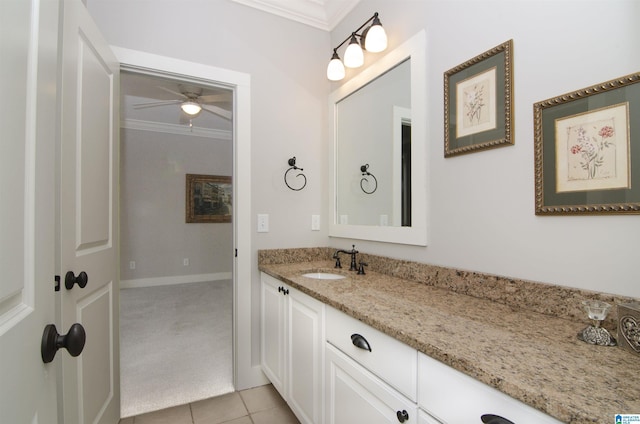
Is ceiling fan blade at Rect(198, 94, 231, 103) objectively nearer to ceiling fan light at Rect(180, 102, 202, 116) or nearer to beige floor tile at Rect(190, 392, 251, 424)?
ceiling fan light at Rect(180, 102, 202, 116)

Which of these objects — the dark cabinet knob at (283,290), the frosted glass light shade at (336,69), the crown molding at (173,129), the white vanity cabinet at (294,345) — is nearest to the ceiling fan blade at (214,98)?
the frosted glass light shade at (336,69)

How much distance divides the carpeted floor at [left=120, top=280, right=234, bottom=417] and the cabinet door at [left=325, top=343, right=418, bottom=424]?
1183 millimetres

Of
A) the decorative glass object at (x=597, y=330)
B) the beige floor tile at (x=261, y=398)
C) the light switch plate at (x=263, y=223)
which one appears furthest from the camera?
the light switch plate at (x=263, y=223)

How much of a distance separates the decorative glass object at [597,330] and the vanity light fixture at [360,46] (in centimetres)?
161

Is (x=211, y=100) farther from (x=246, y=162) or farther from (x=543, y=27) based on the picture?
(x=543, y=27)

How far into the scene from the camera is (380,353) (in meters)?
1.04

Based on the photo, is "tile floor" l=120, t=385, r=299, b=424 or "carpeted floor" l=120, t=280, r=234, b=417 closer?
"tile floor" l=120, t=385, r=299, b=424

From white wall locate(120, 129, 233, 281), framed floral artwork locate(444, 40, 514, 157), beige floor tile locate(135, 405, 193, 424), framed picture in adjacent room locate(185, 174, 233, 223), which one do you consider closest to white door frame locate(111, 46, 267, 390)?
beige floor tile locate(135, 405, 193, 424)

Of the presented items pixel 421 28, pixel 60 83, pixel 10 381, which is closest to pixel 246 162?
pixel 60 83

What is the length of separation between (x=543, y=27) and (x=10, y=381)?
172 cm

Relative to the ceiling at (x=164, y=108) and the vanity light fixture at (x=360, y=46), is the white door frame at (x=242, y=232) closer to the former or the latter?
the vanity light fixture at (x=360, y=46)

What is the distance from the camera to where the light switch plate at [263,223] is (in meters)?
2.24

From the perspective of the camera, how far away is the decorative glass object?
836 millimetres

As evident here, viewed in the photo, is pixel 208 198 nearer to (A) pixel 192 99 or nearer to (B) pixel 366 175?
(A) pixel 192 99
